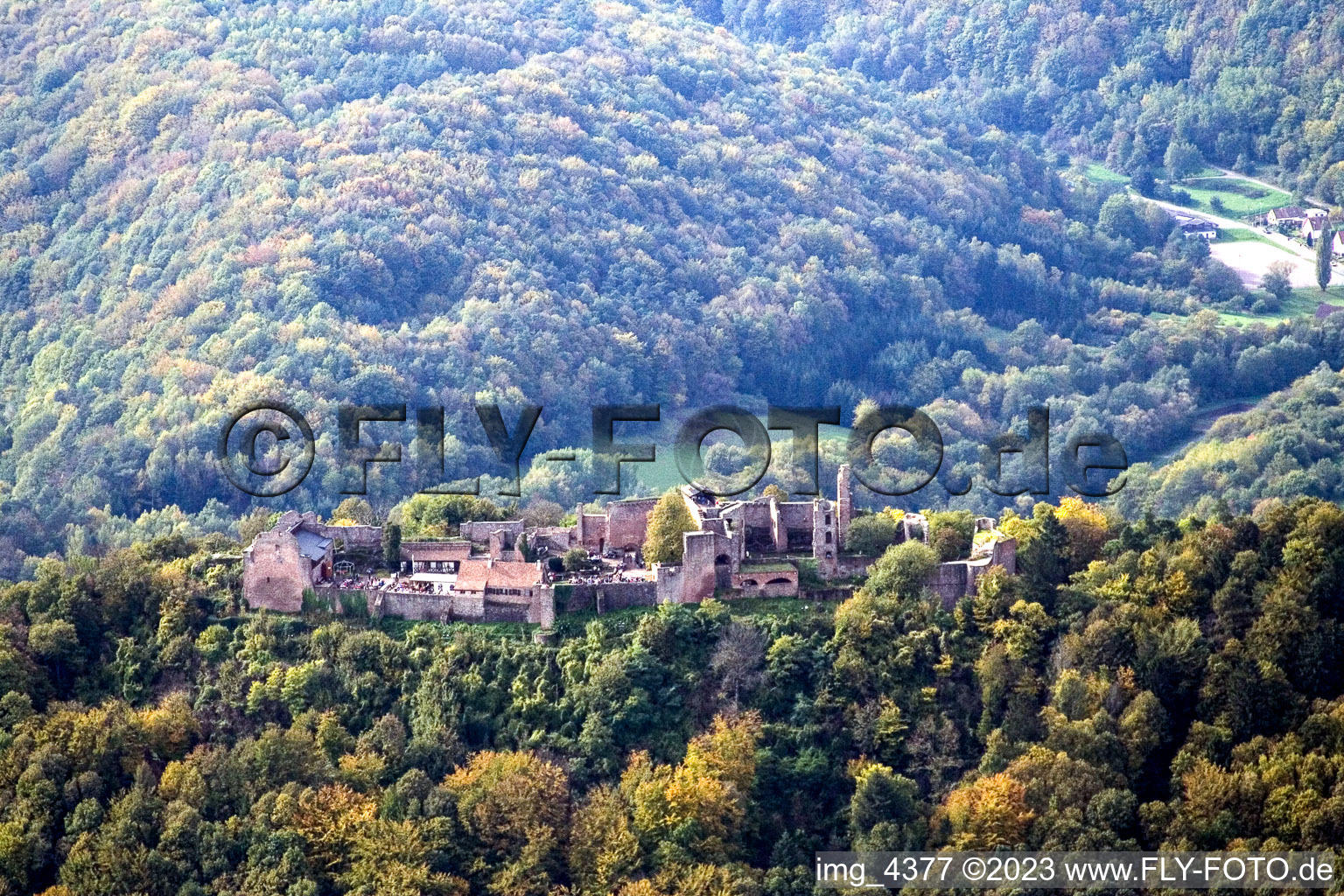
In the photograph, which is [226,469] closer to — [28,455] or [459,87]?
[28,455]

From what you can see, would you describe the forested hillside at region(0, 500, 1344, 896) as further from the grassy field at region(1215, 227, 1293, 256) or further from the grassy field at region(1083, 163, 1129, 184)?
the grassy field at region(1083, 163, 1129, 184)

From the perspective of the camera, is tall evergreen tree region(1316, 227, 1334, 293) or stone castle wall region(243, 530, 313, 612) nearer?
stone castle wall region(243, 530, 313, 612)

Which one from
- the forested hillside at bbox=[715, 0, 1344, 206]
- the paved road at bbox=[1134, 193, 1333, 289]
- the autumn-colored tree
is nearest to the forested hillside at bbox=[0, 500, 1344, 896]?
the autumn-colored tree

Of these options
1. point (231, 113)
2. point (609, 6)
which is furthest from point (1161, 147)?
point (231, 113)

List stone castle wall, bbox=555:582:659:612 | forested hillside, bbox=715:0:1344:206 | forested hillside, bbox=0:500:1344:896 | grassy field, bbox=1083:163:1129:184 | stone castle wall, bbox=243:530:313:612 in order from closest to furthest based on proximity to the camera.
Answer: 1. forested hillside, bbox=0:500:1344:896
2. stone castle wall, bbox=555:582:659:612
3. stone castle wall, bbox=243:530:313:612
4. forested hillside, bbox=715:0:1344:206
5. grassy field, bbox=1083:163:1129:184

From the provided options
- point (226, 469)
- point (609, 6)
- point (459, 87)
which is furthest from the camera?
point (609, 6)

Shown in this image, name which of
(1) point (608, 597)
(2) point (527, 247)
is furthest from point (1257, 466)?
(1) point (608, 597)
